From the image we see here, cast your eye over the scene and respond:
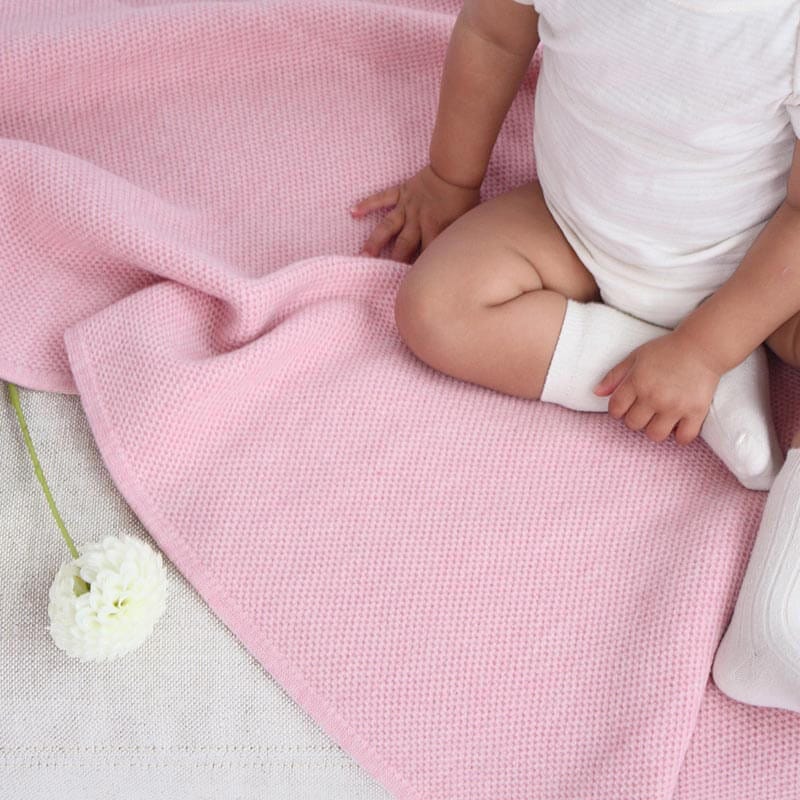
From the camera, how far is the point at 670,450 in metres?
1.02

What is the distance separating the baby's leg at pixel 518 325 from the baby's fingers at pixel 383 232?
95mm

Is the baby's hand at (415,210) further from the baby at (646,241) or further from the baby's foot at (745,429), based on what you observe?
the baby's foot at (745,429)

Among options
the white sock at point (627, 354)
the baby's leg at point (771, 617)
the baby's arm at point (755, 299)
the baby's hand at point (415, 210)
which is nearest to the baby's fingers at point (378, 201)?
the baby's hand at point (415, 210)

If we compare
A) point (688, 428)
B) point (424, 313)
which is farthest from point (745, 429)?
point (424, 313)

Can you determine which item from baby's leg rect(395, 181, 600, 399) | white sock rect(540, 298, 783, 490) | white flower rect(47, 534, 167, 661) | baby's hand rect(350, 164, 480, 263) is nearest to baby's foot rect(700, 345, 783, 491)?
white sock rect(540, 298, 783, 490)

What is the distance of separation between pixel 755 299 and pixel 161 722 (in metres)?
0.62

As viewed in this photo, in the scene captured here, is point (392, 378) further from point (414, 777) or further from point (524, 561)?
point (414, 777)

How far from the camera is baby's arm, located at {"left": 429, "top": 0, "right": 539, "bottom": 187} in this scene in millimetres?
988

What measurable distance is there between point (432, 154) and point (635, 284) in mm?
248

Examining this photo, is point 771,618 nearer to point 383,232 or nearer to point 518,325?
point 518,325

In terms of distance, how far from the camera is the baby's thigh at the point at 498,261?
1.01 meters

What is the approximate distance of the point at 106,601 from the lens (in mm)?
860

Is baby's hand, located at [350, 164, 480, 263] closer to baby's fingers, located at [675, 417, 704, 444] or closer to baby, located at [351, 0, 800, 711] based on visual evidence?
baby, located at [351, 0, 800, 711]

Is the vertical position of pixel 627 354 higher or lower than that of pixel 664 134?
lower
